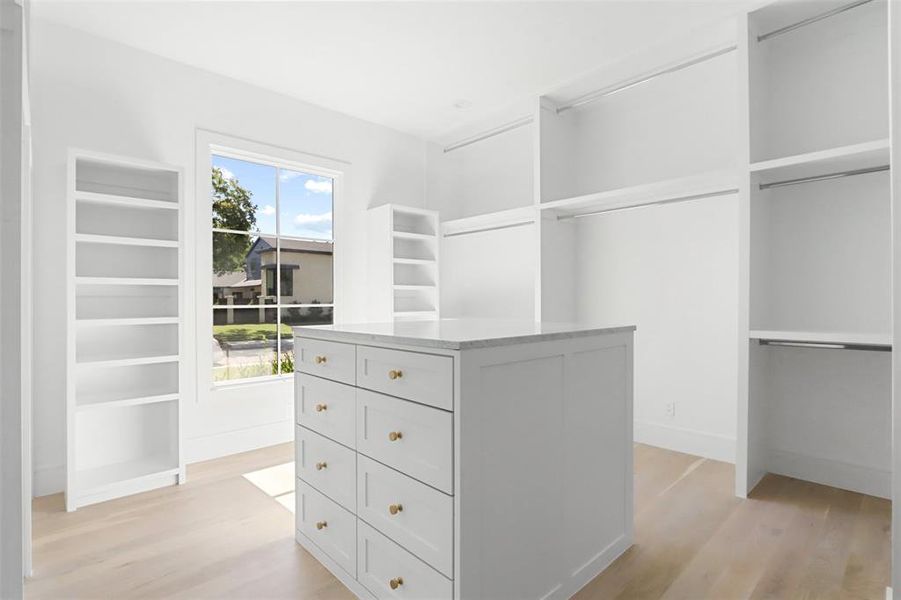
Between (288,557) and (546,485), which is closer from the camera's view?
(546,485)

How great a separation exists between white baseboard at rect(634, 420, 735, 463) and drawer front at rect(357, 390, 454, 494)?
2.53 metres

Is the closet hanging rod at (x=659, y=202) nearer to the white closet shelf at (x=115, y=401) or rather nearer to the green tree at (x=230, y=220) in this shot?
the green tree at (x=230, y=220)

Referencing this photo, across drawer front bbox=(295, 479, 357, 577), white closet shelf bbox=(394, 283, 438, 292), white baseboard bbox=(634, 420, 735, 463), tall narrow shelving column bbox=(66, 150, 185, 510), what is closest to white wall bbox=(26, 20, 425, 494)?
tall narrow shelving column bbox=(66, 150, 185, 510)

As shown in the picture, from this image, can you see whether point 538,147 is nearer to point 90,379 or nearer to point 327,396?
point 327,396

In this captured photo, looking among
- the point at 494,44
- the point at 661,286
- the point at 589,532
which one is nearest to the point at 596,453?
the point at 589,532

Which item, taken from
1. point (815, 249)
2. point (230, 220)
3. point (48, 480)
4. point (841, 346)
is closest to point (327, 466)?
point (48, 480)

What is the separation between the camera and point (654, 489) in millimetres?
2666

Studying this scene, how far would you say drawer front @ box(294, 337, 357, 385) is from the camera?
1.78m

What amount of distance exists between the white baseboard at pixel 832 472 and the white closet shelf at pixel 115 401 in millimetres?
3607

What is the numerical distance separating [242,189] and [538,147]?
225 cm

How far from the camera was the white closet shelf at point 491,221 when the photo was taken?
379 centimetres

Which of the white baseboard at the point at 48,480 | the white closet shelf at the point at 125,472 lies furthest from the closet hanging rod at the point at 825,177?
the white baseboard at the point at 48,480

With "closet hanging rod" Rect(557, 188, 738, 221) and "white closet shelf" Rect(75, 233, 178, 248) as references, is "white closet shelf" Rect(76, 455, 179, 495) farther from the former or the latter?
"closet hanging rod" Rect(557, 188, 738, 221)

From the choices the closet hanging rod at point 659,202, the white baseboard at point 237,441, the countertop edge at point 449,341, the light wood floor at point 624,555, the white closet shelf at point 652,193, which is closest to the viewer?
the countertop edge at point 449,341
